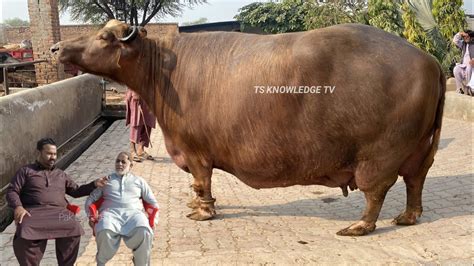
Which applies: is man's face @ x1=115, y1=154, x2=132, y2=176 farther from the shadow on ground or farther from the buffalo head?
the shadow on ground

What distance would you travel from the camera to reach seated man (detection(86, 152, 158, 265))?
10.6 feet

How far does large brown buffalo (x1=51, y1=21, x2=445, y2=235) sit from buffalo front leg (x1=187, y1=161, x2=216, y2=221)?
0.04ft

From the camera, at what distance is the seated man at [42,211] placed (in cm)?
312

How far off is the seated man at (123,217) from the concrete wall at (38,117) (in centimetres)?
248

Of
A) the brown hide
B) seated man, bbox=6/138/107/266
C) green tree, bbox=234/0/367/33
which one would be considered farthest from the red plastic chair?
green tree, bbox=234/0/367/33

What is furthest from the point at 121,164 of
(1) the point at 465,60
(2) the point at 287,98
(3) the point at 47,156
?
(1) the point at 465,60

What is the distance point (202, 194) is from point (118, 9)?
2112cm

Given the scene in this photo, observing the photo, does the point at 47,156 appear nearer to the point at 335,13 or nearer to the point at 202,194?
the point at 202,194

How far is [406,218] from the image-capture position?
4.83m

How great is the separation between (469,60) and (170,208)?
309 inches

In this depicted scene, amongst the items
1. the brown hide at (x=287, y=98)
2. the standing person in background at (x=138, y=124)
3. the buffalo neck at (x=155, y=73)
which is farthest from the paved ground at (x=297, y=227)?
the buffalo neck at (x=155, y=73)

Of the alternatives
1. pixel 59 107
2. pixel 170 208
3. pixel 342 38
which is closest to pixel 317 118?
pixel 342 38

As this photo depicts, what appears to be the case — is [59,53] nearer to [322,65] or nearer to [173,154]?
[173,154]

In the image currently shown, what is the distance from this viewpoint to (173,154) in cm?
510
